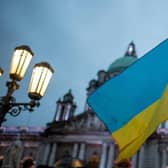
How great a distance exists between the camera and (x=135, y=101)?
5.27 meters

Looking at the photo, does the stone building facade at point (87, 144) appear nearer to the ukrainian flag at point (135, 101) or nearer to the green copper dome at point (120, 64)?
the green copper dome at point (120, 64)

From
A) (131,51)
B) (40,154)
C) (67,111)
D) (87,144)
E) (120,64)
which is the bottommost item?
(40,154)

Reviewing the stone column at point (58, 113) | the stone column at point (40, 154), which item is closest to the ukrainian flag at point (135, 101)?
the stone column at point (40, 154)

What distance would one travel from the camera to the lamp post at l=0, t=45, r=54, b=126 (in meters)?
6.42

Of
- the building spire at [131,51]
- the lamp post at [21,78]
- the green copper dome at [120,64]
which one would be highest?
the building spire at [131,51]

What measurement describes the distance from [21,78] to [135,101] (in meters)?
2.45

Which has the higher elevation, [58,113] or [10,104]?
[58,113]

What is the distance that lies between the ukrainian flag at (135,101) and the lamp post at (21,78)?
49.3 inches

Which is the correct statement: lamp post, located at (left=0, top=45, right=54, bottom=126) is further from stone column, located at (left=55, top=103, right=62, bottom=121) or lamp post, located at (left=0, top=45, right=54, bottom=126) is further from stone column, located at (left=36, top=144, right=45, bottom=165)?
stone column, located at (left=55, top=103, right=62, bottom=121)

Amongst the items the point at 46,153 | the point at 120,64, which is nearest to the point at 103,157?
the point at 46,153

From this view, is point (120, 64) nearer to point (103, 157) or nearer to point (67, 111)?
point (67, 111)

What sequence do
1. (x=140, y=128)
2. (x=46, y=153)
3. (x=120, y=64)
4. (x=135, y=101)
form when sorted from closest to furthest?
(x=140, y=128) < (x=135, y=101) < (x=46, y=153) < (x=120, y=64)

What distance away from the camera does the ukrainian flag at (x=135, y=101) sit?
4.79 metres

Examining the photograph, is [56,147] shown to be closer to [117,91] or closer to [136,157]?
[136,157]
